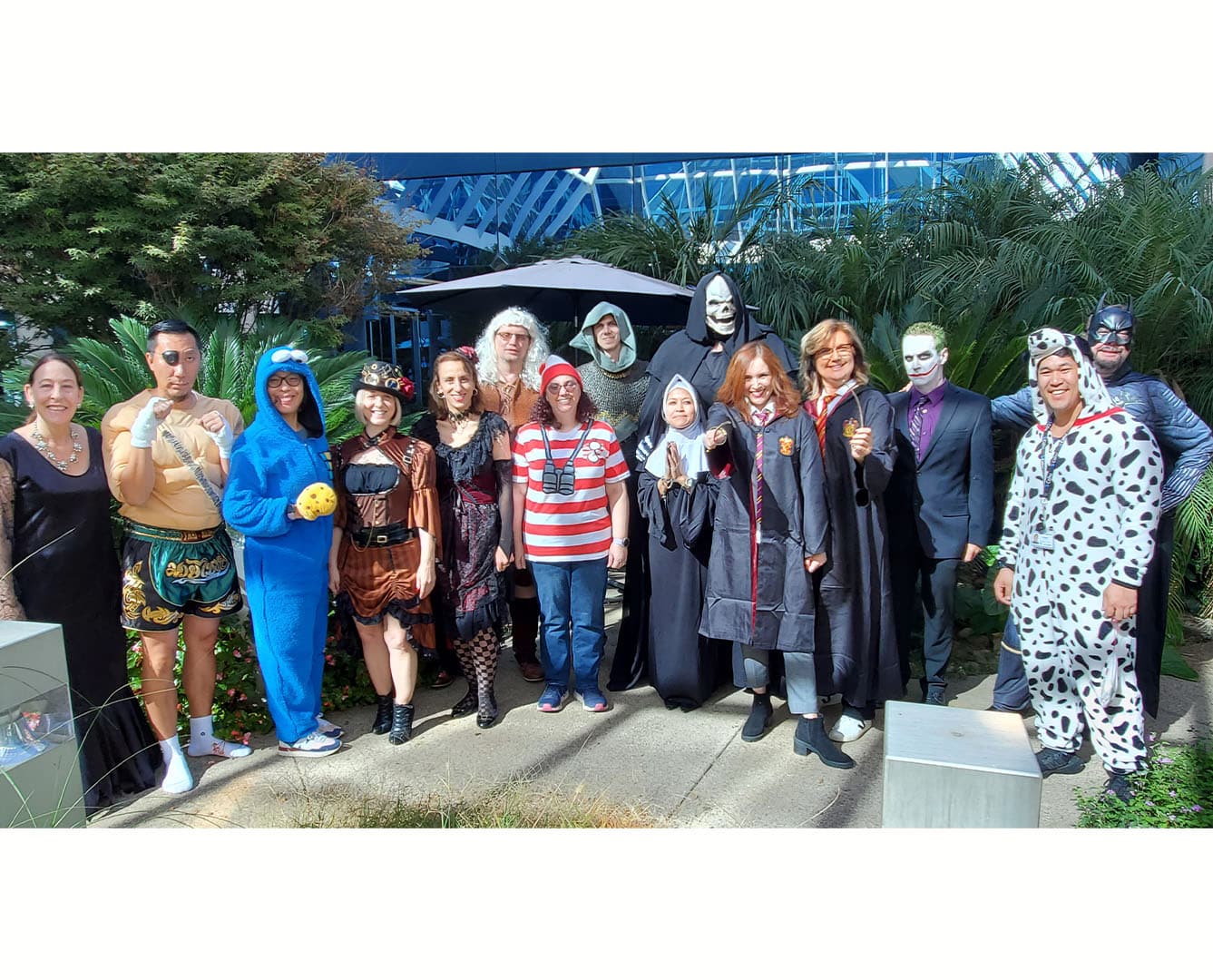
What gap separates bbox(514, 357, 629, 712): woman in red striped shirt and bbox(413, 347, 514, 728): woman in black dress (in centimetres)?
11

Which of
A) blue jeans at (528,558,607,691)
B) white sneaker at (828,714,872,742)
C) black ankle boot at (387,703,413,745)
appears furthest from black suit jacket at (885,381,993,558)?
black ankle boot at (387,703,413,745)

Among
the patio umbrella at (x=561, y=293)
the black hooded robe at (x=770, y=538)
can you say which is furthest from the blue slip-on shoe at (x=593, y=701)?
the patio umbrella at (x=561, y=293)

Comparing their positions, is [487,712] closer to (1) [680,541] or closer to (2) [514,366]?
(1) [680,541]

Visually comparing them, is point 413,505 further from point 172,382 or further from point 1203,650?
point 1203,650

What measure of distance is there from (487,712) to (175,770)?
4.53ft

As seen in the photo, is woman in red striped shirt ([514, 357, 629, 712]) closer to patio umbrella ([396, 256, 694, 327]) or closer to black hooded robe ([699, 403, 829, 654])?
black hooded robe ([699, 403, 829, 654])

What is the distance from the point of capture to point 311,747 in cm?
409

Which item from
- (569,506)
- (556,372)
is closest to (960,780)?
(569,506)

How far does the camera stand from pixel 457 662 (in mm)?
4895

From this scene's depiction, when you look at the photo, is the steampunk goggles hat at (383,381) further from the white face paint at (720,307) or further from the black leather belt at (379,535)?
the white face paint at (720,307)

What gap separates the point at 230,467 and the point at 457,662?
1.70 metres

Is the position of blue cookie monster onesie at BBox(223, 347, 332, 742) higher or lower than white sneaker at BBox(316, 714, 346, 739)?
higher

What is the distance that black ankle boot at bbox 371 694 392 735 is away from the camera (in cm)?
435

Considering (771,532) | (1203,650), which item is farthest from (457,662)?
(1203,650)
